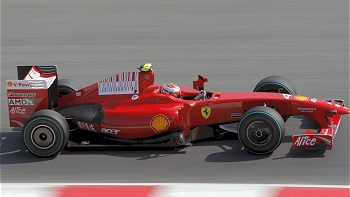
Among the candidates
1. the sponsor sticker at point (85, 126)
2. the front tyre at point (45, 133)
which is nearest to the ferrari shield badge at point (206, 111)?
the sponsor sticker at point (85, 126)

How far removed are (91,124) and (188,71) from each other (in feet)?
15.9

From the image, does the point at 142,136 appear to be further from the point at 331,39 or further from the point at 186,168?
the point at 331,39

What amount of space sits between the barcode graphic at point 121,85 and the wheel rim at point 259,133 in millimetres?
1901

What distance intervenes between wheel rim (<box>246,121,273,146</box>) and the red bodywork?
0.57 meters

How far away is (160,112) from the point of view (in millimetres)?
10883

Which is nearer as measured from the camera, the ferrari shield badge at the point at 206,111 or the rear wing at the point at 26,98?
the ferrari shield badge at the point at 206,111

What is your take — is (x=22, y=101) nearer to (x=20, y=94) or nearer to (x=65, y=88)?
(x=20, y=94)

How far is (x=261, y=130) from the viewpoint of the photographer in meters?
10.4

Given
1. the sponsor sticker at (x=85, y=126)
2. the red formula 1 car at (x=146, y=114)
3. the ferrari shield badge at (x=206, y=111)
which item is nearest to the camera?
the red formula 1 car at (x=146, y=114)

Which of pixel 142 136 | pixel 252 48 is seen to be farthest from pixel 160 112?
pixel 252 48

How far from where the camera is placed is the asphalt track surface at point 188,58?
33.5 feet

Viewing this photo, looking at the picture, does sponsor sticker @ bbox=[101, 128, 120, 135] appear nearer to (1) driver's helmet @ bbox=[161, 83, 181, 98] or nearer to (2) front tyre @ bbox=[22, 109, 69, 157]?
(2) front tyre @ bbox=[22, 109, 69, 157]

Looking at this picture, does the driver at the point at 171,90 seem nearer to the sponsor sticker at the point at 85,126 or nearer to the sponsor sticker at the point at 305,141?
the sponsor sticker at the point at 85,126

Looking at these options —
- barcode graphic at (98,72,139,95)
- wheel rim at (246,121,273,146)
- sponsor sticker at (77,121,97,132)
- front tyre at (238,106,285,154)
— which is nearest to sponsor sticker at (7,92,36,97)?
sponsor sticker at (77,121,97,132)
